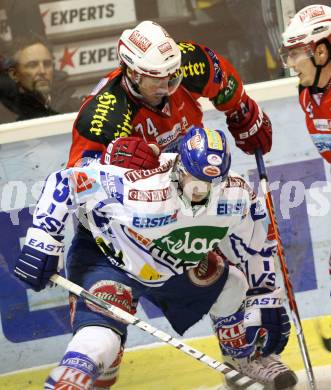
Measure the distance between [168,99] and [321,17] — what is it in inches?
24.7

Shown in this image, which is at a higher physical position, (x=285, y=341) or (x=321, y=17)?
(x=321, y=17)

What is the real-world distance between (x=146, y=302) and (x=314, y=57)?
50.8 inches

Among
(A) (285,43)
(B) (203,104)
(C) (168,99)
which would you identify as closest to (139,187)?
(C) (168,99)

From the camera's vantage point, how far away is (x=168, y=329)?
5188mm

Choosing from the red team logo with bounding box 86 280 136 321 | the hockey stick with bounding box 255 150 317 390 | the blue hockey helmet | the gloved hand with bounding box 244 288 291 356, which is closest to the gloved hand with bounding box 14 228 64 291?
the red team logo with bounding box 86 280 136 321

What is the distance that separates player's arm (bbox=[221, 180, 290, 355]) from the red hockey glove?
1.49 ft

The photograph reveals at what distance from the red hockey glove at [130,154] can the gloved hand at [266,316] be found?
2.26ft

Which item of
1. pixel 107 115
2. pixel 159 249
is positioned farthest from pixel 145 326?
pixel 107 115

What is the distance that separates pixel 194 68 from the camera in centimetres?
456

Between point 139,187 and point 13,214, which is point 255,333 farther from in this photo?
point 13,214

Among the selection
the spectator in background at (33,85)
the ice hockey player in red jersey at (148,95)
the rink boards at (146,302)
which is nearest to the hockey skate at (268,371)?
the rink boards at (146,302)

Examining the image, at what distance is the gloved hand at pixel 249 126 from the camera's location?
4.75 metres

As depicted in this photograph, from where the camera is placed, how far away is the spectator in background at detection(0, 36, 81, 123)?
5.11m

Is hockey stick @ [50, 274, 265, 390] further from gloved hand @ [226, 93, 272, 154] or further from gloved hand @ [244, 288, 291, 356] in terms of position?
gloved hand @ [226, 93, 272, 154]
